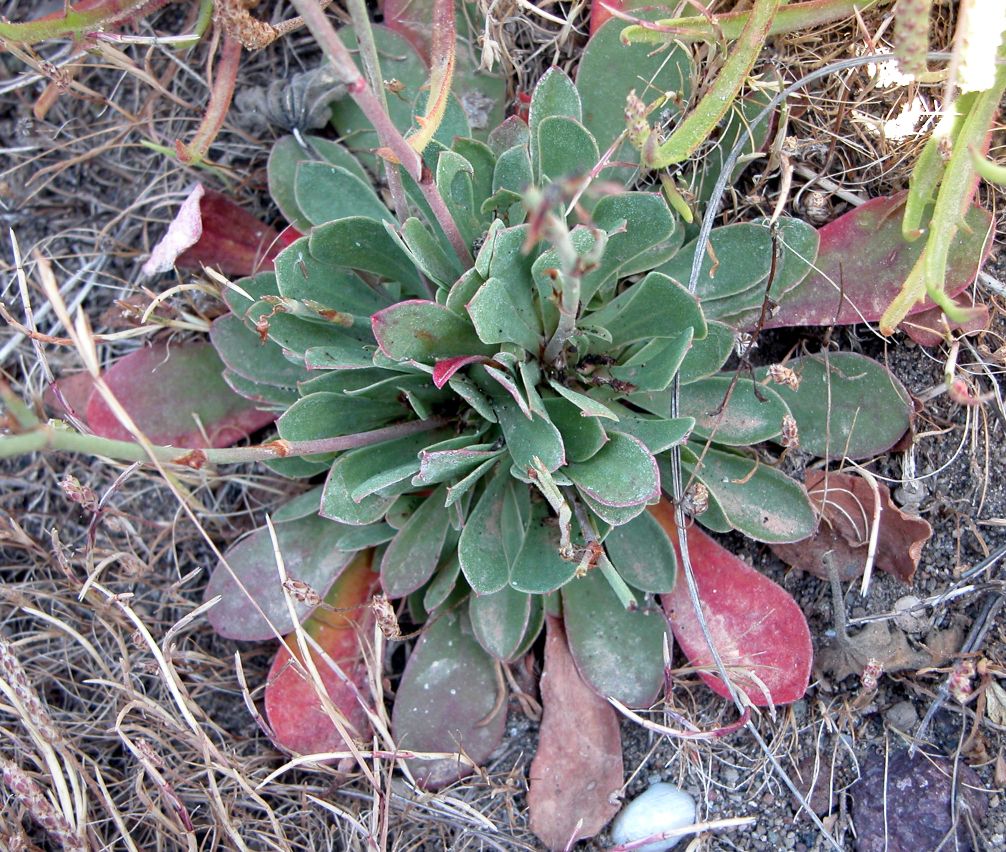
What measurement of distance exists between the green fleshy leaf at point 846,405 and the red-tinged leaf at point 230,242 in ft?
4.12

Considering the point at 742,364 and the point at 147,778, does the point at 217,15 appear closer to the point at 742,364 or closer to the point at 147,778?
the point at 742,364

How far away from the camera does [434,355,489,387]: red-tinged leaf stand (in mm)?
1590

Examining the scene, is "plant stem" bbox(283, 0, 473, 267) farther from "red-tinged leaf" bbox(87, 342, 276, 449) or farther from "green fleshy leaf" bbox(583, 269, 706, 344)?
"red-tinged leaf" bbox(87, 342, 276, 449)

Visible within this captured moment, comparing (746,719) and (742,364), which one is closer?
(746,719)

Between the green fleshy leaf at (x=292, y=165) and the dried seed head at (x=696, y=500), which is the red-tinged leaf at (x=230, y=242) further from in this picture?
the dried seed head at (x=696, y=500)

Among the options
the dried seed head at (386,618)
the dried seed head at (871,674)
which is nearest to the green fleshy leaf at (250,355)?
the dried seed head at (386,618)

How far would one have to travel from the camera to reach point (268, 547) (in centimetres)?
211

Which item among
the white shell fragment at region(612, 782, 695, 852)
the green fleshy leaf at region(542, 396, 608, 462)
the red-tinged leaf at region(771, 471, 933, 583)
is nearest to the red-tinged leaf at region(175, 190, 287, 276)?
the green fleshy leaf at region(542, 396, 608, 462)

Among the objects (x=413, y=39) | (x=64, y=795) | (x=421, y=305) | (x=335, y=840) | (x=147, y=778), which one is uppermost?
(x=413, y=39)

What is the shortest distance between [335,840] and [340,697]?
314 mm

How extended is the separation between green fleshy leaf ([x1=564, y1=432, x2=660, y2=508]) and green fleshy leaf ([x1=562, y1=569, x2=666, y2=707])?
0.38 meters

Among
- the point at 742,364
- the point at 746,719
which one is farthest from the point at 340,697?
the point at 742,364

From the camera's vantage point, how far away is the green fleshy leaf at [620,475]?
1.57 metres

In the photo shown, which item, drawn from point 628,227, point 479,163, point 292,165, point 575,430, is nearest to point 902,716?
point 575,430
